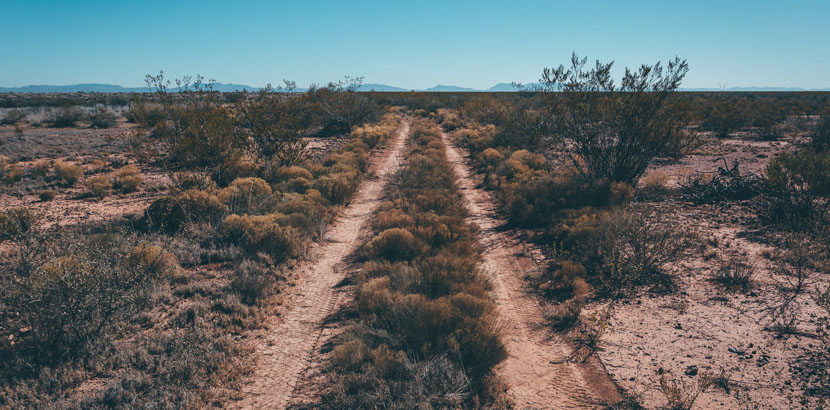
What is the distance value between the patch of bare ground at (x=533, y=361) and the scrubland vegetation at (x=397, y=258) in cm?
26

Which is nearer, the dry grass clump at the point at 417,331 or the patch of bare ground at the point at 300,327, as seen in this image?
the dry grass clump at the point at 417,331

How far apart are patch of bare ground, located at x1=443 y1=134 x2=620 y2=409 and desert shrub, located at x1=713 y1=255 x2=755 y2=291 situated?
345 centimetres

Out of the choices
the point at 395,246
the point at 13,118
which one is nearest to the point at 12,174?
the point at 395,246

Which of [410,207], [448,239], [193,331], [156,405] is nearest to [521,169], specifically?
[410,207]

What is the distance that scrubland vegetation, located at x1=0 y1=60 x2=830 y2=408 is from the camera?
4797 mm

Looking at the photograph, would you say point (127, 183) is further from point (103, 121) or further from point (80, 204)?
point (103, 121)

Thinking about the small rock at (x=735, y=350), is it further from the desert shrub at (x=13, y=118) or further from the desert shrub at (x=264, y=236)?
the desert shrub at (x=13, y=118)

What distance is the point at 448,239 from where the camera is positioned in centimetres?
909

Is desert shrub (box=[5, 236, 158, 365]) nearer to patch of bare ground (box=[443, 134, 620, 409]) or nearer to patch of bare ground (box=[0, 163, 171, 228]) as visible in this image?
patch of bare ground (box=[443, 134, 620, 409])

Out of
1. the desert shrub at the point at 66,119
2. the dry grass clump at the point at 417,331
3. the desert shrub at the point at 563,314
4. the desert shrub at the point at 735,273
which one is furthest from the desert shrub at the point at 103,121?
the desert shrub at the point at 735,273

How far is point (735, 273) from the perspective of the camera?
6.82 meters

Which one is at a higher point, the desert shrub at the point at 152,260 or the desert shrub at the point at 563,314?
the desert shrub at the point at 152,260

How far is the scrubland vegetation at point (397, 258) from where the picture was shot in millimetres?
4797

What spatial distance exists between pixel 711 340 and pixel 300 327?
250 inches
